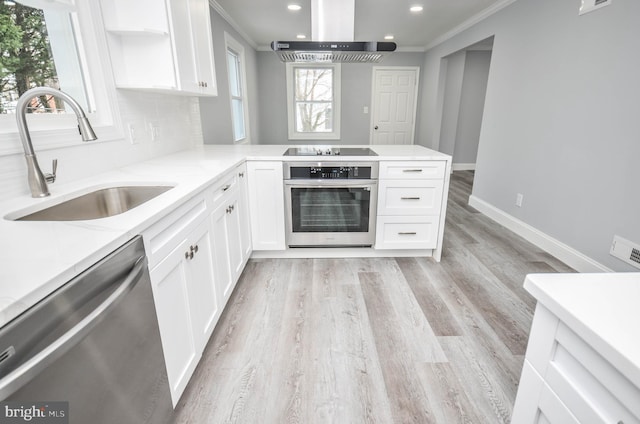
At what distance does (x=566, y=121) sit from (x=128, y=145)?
3.37 m

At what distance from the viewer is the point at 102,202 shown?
57.4 inches

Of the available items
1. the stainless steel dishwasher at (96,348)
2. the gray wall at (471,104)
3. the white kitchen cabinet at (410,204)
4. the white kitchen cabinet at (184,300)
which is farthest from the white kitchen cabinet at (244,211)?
the gray wall at (471,104)

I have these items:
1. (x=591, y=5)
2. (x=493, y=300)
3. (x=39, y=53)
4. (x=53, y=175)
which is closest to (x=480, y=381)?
(x=493, y=300)

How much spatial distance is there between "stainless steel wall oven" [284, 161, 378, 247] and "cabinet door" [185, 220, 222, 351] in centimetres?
99

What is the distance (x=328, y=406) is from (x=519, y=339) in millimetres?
1160

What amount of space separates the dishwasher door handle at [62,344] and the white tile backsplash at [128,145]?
0.80 metres

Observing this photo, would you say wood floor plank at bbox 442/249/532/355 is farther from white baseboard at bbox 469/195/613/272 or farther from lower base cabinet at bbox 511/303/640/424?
lower base cabinet at bbox 511/303/640/424

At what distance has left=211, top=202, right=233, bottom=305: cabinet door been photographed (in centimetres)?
167

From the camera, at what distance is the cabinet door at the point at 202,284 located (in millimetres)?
1358

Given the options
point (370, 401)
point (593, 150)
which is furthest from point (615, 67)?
point (370, 401)

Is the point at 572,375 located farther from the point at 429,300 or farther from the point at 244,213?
the point at 244,213

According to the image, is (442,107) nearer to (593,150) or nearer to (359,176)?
(593,150)

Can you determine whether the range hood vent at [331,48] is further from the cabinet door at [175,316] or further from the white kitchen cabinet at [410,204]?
the cabinet door at [175,316]

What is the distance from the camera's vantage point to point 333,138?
642 cm
